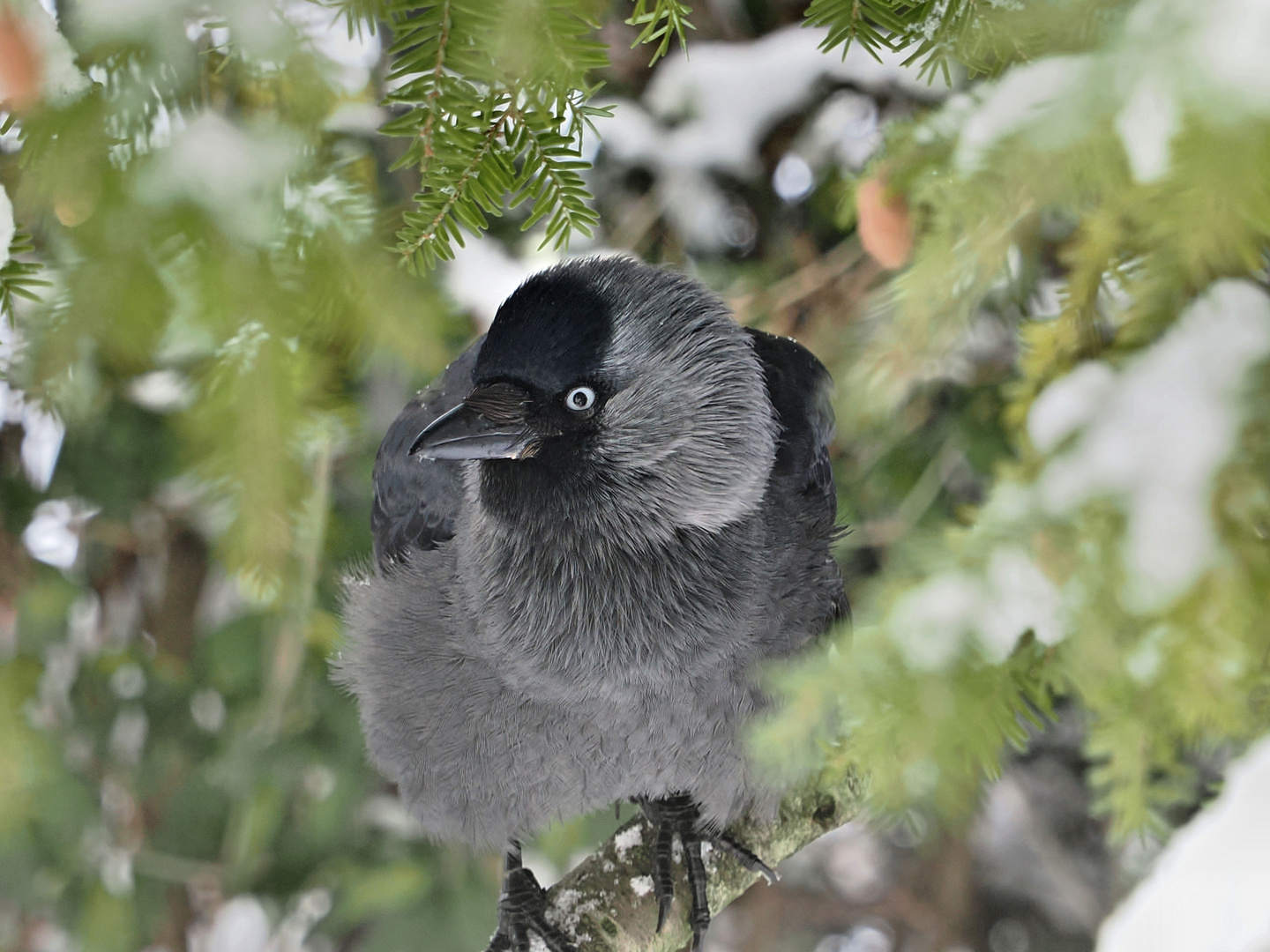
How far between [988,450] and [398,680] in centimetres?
135

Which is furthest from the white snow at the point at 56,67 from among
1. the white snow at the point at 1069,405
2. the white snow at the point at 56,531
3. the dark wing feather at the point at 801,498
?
the white snow at the point at 56,531

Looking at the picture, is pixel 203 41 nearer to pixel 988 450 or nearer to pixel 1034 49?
pixel 1034 49

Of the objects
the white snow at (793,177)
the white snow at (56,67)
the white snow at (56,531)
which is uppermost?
the white snow at (56,67)

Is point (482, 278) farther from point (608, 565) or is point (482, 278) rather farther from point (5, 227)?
point (5, 227)

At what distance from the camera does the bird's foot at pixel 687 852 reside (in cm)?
177

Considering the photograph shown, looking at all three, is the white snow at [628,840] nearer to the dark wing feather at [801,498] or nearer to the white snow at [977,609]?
the dark wing feather at [801,498]

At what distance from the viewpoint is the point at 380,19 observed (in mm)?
945

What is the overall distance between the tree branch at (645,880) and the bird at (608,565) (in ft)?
0.13

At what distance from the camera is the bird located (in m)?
1.48

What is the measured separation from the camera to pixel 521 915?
1.82 meters

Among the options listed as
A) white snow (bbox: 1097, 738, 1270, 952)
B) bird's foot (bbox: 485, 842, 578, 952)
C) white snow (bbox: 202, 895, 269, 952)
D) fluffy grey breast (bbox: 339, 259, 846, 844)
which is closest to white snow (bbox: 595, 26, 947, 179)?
fluffy grey breast (bbox: 339, 259, 846, 844)

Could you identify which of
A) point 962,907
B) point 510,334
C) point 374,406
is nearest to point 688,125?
point 374,406

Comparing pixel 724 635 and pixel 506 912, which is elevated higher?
pixel 724 635

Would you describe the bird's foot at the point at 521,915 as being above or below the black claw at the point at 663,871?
below
